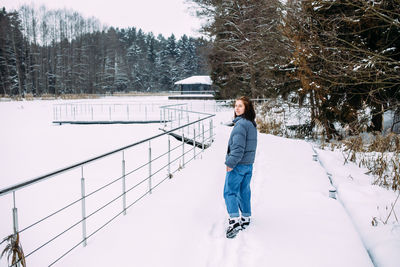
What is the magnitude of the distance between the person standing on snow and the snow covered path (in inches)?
12.6

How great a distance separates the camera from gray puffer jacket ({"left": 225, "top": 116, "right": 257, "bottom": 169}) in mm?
3262

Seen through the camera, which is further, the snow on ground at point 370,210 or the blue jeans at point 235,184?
the blue jeans at point 235,184

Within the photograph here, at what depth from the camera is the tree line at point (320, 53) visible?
7465 millimetres

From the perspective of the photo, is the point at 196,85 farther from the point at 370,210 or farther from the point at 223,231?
the point at 223,231

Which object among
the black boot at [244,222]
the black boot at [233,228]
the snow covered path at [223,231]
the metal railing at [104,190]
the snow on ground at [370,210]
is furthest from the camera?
the metal railing at [104,190]

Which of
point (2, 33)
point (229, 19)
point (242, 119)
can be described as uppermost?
point (2, 33)

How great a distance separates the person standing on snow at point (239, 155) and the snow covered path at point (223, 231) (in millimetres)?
320

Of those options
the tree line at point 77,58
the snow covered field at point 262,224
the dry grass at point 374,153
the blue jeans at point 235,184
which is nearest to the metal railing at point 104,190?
the snow covered field at point 262,224

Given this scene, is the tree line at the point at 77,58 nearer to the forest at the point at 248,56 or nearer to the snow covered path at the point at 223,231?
the forest at the point at 248,56

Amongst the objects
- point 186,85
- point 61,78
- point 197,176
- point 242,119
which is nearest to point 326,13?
point 197,176

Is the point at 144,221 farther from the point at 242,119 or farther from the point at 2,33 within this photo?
the point at 2,33

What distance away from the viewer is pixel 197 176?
233 inches

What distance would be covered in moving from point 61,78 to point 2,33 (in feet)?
35.9

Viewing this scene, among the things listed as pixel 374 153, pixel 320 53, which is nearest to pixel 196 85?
pixel 320 53
